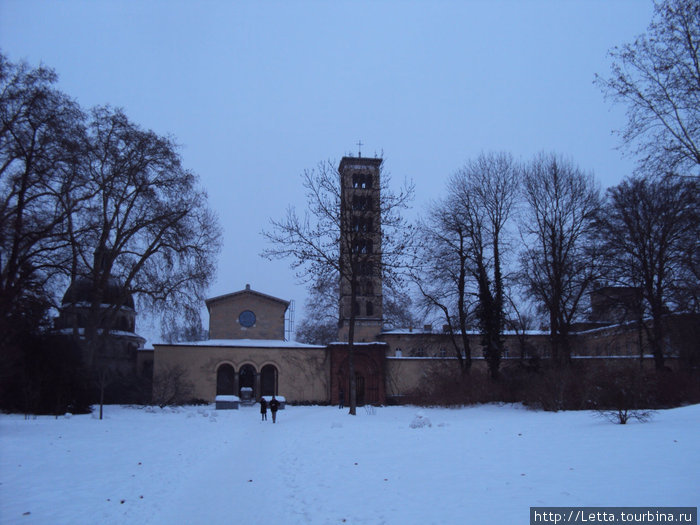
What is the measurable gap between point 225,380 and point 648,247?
30958 millimetres

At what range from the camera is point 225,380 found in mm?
43312

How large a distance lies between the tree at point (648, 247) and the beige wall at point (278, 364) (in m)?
23.0

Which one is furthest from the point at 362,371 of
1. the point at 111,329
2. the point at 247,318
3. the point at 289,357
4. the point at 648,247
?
the point at 648,247

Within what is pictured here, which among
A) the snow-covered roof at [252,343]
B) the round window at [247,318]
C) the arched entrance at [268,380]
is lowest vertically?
the arched entrance at [268,380]

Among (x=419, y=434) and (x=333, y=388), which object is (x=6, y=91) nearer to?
(x=419, y=434)

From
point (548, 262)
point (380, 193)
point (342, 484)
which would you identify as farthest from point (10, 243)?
point (548, 262)

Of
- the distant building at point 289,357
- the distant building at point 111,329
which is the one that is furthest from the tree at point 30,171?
the distant building at point 289,357

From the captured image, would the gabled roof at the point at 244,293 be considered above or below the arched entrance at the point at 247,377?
above

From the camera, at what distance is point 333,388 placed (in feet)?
140

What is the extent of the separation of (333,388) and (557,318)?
62.1 feet

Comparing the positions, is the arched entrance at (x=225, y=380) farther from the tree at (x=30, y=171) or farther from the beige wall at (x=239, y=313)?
the tree at (x=30, y=171)

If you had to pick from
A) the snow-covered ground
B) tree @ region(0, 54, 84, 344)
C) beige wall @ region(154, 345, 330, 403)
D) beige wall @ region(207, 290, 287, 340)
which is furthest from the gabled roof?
the snow-covered ground

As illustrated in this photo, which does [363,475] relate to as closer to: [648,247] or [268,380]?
[648,247]

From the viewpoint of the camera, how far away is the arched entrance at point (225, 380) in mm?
43000
